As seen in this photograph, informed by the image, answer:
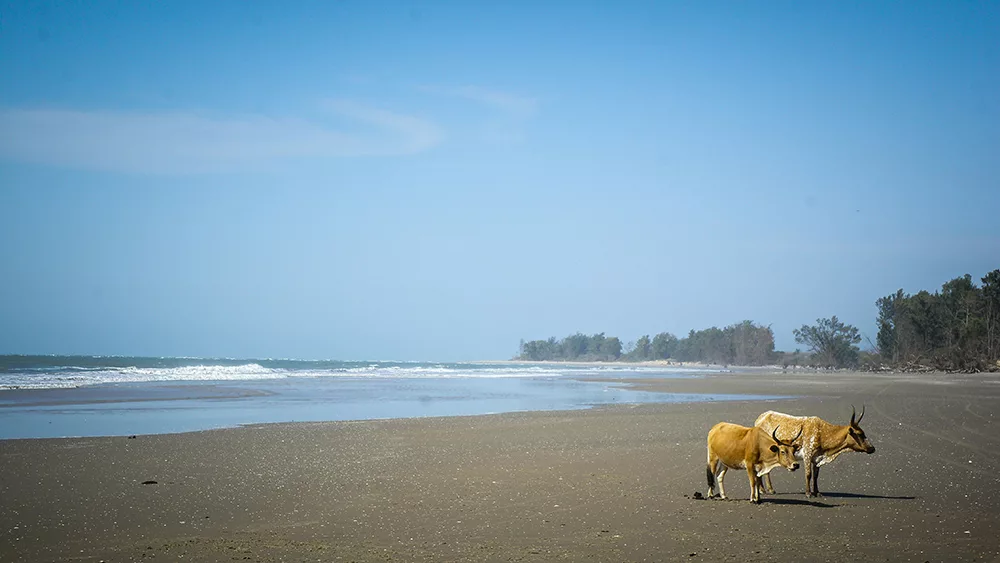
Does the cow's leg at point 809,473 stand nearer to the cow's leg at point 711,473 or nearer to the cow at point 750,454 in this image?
the cow at point 750,454

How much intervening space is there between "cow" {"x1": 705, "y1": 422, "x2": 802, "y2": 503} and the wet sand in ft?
1.29

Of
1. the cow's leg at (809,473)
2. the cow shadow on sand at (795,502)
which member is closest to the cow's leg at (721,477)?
the cow shadow on sand at (795,502)

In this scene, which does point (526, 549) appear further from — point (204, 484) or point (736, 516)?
point (204, 484)

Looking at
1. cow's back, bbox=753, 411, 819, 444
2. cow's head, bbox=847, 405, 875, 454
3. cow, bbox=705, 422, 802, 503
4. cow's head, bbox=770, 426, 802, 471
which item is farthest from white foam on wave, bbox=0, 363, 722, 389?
cow's head, bbox=847, 405, 875, 454

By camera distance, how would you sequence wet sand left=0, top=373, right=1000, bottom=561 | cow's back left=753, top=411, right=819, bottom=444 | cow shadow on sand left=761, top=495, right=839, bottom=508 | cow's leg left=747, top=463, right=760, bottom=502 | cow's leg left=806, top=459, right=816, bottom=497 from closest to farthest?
1. wet sand left=0, top=373, right=1000, bottom=561
2. cow shadow on sand left=761, top=495, right=839, bottom=508
3. cow's leg left=747, top=463, right=760, bottom=502
4. cow's leg left=806, top=459, right=816, bottom=497
5. cow's back left=753, top=411, right=819, bottom=444

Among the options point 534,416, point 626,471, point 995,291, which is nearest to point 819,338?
point 995,291

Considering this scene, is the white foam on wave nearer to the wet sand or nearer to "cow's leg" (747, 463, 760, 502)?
the wet sand

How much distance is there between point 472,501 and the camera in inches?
394

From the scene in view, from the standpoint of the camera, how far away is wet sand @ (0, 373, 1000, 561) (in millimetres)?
7625

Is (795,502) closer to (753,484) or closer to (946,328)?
(753,484)

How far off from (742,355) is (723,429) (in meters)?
145

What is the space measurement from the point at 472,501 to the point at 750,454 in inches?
149

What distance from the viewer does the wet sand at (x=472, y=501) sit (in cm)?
762

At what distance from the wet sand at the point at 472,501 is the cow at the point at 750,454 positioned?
0.39m
